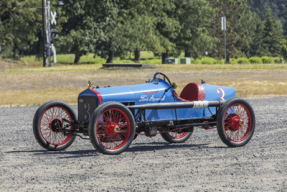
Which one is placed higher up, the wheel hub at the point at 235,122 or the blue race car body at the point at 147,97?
the blue race car body at the point at 147,97

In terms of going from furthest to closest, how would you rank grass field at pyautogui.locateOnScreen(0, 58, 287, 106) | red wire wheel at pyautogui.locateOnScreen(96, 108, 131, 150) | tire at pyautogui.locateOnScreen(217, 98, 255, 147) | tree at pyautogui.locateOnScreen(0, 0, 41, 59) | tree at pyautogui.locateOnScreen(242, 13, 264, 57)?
tree at pyautogui.locateOnScreen(242, 13, 264, 57)
tree at pyautogui.locateOnScreen(0, 0, 41, 59)
grass field at pyautogui.locateOnScreen(0, 58, 287, 106)
tire at pyautogui.locateOnScreen(217, 98, 255, 147)
red wire wheel at pyautogui.locateOnScreen(96, 108, 131, 150)

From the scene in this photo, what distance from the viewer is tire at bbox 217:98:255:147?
7578 millimetres

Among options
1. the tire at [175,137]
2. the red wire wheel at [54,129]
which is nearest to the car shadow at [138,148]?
the tire at [175,137]

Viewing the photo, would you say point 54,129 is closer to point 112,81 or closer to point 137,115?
point 137,115

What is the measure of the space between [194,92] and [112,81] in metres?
17.6

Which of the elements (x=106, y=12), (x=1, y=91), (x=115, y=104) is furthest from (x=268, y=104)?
(x=106, y=12)

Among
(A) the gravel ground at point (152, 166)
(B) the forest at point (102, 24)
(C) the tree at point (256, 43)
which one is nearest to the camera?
(A) the gravel ground at point (152, 166)

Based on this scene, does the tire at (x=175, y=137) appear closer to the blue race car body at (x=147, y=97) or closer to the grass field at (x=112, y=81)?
the blue race car body at (x=147, y=97)

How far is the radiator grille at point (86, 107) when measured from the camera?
7274mm

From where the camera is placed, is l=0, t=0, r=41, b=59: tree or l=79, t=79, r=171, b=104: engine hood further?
l=0, t=0, r=41, b=59: tree

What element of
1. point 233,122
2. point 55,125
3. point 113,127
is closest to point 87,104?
point 55,125

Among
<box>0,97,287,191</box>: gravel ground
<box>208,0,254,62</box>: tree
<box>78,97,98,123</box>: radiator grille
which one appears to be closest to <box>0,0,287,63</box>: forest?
<box>208,0,254,62</box>: tree

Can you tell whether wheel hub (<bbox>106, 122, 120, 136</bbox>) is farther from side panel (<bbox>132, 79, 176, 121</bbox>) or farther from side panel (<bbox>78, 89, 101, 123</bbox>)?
side panel (<bbox>132, 79, 176, 121</bbox>)

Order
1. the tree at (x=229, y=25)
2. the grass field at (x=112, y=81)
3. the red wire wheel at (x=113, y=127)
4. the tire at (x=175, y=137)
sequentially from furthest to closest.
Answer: the tree at (x=229, y=25)
the grass field at (x=112, y=81)
the tire at (x=175, y=137)
the red wire wheel at (x=113, y=127)
